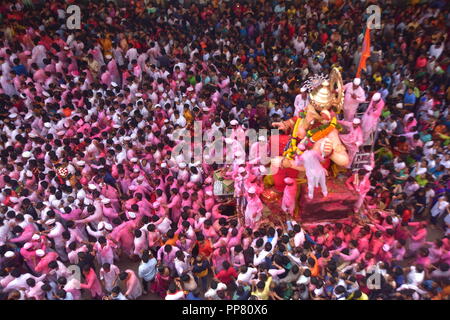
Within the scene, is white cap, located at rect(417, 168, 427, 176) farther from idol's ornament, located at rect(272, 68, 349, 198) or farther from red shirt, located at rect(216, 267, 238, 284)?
red shirt, located at rect(216, 267, 238, 284)

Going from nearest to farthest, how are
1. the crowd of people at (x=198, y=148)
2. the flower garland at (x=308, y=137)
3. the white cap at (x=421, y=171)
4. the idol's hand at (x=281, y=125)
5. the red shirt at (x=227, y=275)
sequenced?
1. the crowd of people at (x=198, y=148)
2. the red shirt at (x=227, y=275)
3. the flower garland at (x=308, y=137)
4. the white cap at (x=421, y=171)
5. the idol's hand at (x=281, y=125)

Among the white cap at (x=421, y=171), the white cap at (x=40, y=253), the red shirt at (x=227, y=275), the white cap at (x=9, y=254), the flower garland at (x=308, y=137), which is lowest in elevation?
the red shirt at (x=227, y=275)

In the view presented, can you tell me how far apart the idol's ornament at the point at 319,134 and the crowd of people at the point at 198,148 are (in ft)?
1.70

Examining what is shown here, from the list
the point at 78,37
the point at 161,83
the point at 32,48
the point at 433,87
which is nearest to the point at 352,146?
the point at 433,87

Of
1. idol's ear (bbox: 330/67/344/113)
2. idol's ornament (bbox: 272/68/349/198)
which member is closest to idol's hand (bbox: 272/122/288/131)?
idol's ornament (bbox: 272/68/349/198)

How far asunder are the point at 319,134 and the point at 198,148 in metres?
2.38

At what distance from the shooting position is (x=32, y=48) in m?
10.2

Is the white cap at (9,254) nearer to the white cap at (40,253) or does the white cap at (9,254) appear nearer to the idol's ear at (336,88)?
the white cap at (40,253)

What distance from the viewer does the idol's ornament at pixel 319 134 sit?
22.2 feet

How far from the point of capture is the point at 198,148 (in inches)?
313

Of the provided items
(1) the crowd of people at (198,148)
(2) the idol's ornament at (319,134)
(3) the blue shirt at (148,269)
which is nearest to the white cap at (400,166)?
(1) the crowd of people at (198,148)

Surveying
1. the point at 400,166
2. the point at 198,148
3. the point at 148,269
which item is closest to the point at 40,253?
the point at 148,269

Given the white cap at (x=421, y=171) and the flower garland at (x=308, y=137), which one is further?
the white cap at (x=421, y=171)
